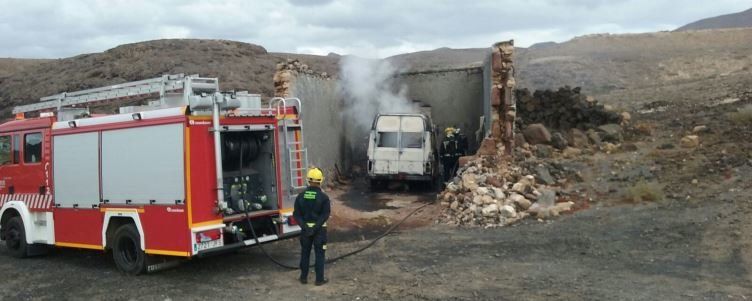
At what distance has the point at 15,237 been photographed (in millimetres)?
10180

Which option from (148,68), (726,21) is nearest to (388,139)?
(148,68)

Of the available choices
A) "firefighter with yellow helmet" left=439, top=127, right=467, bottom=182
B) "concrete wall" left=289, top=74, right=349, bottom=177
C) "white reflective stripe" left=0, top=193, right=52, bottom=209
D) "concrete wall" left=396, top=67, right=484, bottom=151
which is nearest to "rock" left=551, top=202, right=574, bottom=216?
"firefighter with yellow helmet" left=439, top=127, right=467, bottom=182

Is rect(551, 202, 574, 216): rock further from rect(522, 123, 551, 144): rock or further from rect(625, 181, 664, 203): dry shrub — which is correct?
rect(522, 123, 551, 144): rock

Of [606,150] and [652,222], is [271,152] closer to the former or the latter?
Answer: [652,222]

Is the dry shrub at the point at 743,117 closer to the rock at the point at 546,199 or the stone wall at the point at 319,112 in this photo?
the rock at the point at 546,199

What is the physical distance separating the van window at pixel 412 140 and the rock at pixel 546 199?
5772 millimetres

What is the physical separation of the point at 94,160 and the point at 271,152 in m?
2.42

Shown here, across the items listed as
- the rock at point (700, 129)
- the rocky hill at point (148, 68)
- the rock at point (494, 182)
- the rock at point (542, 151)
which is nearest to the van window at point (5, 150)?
the rock at point (494, 182)

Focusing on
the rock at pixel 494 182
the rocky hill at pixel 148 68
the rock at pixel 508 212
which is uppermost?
the rocky hill at pixel 148 68

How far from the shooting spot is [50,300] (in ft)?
24.3

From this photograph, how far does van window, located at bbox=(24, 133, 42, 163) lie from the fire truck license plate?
3.76 meters

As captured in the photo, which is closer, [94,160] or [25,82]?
[94,160]

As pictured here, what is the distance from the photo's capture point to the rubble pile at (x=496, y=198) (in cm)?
1151

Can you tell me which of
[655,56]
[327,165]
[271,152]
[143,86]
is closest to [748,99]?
[327,165]
